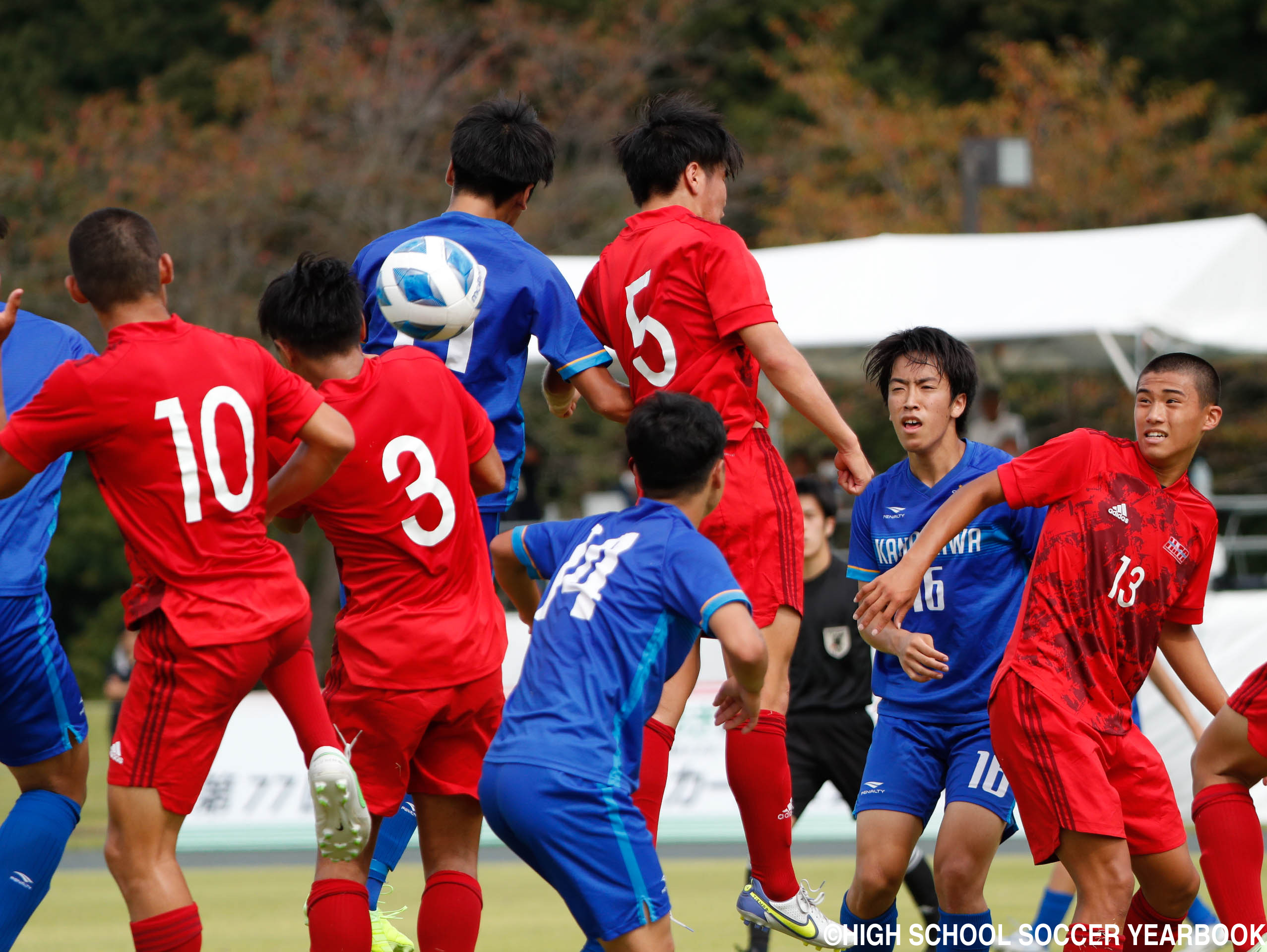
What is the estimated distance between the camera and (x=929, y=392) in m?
5.65

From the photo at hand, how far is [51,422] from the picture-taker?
425 cm

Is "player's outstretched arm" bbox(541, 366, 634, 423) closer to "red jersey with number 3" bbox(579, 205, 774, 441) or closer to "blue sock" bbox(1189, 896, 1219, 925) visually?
"red jersey with number 3" bbox(579, 205, 774, 441)

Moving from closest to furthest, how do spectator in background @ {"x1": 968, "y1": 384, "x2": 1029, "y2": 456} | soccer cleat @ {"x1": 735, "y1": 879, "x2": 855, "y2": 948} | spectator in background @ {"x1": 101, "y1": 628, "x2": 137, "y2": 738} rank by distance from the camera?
soccer cleat @ {"x1": 735, "y1": 879, "x2": 855, "y2": 948} → spectator in background @ {"x1": 968, "y1": 384, "x2": 1029, "y2": 456} → spectator in background @ {"x1": 101, "y1": 628, "x2": 137, "y2": 738}

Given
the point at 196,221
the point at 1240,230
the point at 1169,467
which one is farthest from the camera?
the point at 196,221

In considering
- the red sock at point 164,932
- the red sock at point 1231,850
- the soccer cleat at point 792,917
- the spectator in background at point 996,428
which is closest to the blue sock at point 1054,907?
the red sock at point 1231,850

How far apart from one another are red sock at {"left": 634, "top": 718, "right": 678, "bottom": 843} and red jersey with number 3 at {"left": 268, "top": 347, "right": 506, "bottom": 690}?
660 mm

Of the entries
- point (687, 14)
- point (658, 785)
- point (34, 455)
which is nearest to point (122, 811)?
point (34, 455)

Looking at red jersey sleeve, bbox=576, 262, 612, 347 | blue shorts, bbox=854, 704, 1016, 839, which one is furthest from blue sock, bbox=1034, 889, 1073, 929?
red jersey sleeve, bbox=576, 262, 612, 347

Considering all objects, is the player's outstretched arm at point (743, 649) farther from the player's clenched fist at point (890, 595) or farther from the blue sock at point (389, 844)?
the blue sock at point (389, 844)

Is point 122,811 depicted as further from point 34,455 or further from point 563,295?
point 563,295

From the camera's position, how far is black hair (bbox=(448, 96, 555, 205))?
540cm

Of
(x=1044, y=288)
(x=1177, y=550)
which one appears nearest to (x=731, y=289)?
(x=1177, y=550)

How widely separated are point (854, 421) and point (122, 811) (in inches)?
743

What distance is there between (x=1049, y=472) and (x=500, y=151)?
2.12 meters
